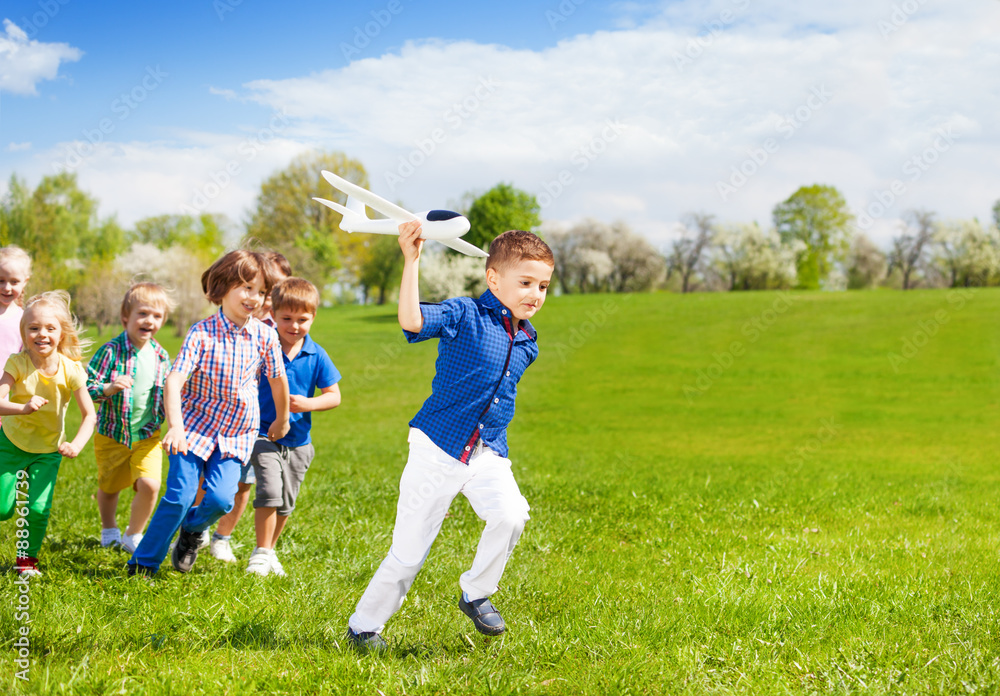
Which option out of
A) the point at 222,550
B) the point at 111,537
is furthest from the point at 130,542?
the point at 222,550

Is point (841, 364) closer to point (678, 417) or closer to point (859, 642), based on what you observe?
point (678, 417)

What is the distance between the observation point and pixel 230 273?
5.04 m

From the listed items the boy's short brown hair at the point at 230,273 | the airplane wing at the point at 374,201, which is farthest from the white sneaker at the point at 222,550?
the airplane wing at the point at 374,201

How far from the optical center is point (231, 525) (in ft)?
19.2

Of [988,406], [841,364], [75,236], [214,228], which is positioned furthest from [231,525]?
[214,228]

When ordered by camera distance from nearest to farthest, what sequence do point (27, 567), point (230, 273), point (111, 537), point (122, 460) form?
point (230, 273), point (27, 567), point (122, 460), point (111, 537)

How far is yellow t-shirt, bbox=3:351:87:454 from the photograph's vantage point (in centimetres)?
515

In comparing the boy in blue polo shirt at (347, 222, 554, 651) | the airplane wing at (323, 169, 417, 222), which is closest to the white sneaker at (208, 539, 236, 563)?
the boy in blue polo shirt at (347, 222, 554, 651)

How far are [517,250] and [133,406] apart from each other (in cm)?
354

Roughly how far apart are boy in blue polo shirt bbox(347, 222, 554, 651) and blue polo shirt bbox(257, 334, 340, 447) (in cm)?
181

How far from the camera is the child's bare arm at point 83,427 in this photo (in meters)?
4.98

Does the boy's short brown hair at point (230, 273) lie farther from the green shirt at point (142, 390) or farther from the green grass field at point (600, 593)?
the green grass field at point (600, 593)

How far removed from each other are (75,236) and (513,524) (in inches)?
2073

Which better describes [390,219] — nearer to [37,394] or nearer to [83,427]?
[83,427]
